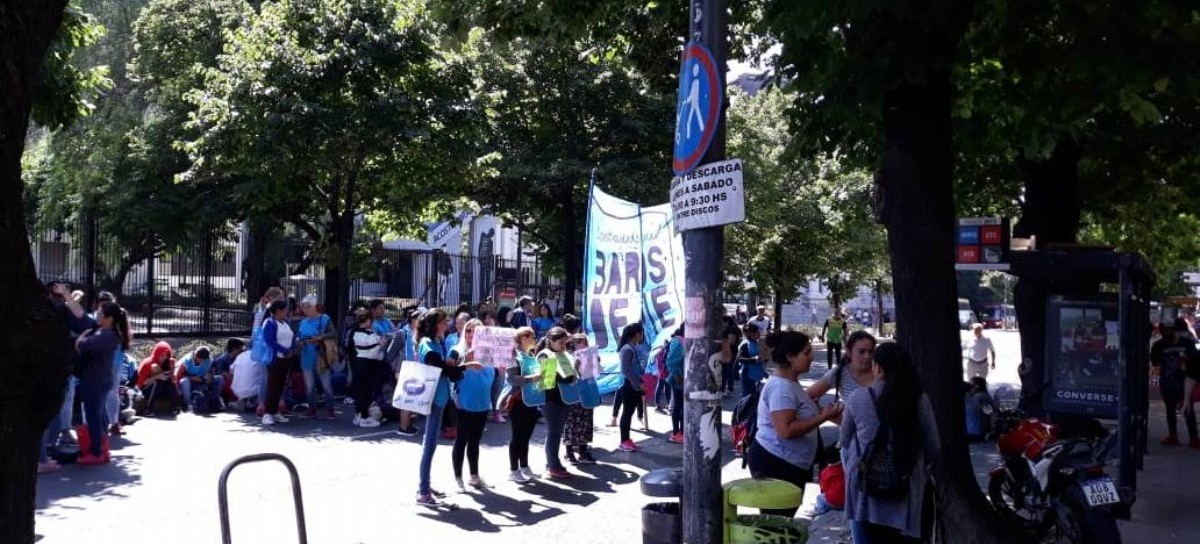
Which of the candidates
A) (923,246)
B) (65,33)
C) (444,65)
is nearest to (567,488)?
(923,246)

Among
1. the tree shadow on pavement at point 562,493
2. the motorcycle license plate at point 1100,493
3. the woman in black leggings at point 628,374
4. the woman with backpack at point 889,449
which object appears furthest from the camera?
the woman in black leggings at point 628,374

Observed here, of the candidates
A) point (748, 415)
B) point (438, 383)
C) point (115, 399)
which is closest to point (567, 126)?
point (115, 399)

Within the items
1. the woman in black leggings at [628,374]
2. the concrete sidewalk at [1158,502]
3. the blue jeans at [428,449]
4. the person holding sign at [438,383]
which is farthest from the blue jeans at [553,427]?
the concrete sidewalk at [1158,502]

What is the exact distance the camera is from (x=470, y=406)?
963cm

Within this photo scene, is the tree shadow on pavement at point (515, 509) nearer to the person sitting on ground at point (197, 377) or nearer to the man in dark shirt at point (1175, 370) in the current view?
the person sitting on ground at point (197, 377)

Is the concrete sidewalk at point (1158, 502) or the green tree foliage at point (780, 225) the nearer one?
the concrete sidewalk at point (1158, 502)

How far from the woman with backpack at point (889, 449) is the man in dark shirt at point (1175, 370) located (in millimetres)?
11252

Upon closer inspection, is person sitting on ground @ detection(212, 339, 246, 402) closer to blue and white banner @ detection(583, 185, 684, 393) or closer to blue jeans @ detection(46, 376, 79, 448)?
blue jeans @ detection(46, 376, 79, 448)

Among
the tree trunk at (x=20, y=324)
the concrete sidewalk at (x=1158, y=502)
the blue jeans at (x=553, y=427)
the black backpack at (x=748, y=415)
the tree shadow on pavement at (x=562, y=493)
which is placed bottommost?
the concrete sidewalk at (x=1158, y=502)

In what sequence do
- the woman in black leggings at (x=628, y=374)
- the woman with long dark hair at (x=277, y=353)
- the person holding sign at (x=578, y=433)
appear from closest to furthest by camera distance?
the person holding sign at (x=578, y=433), the woman in black leggings at (x=628, y=374), the woman with long dark hair at (x=277, y=353)

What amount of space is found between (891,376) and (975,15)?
10.1ft

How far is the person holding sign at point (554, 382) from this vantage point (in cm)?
1045

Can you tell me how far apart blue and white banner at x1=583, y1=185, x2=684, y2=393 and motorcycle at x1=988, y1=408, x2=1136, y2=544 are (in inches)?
162

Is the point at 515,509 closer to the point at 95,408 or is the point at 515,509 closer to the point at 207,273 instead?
the point at 95,408
